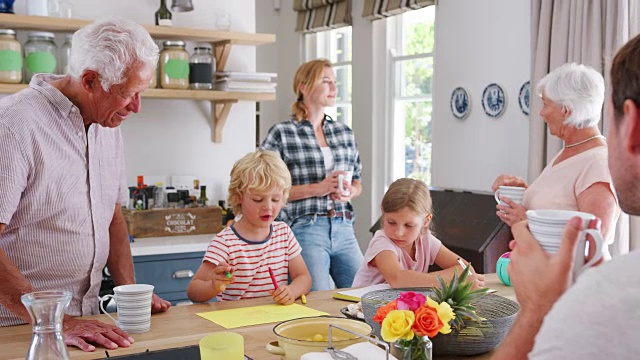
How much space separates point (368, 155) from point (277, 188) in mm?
3548

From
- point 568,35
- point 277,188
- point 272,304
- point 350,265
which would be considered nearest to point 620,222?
point 568,35

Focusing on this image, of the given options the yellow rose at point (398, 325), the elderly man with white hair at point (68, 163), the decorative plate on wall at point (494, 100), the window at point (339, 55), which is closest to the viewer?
the yellow rose at point (398, 325)

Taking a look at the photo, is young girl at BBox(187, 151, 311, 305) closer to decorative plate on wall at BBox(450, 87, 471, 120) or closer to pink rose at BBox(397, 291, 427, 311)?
pink rose at BBox(397, 291, 427, 311)

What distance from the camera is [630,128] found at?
1.05 metres

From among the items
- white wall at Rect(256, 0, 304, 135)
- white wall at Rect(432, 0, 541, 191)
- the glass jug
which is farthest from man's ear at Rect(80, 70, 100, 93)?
white wall at Rect(256, 0, 304, 135)

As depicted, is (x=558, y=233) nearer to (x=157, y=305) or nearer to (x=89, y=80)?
(x=157, y=305)

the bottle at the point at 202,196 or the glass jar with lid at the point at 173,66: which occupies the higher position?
the glass jar with lid at the point at 173,66

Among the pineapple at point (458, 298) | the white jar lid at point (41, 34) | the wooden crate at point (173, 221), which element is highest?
the white jar lid at point (41, 34)

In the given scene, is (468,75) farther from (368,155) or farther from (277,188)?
(277,188)

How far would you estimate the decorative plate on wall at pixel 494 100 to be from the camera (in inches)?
186

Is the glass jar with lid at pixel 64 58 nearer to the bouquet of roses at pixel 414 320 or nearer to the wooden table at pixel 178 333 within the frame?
the wooden table at pixel 178 333

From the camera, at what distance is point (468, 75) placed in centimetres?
502

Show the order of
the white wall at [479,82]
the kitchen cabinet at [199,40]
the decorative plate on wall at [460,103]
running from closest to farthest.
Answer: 1. the kitchen cabinet at [199,40]
2. the white wall at [479,82]
3. the decorative plate on wall at [460,103]

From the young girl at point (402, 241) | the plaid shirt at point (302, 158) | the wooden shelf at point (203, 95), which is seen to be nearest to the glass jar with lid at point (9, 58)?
the wooden shelf at point (203, 95)
